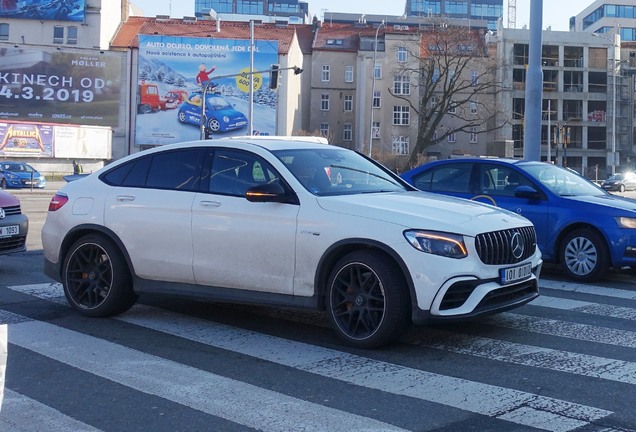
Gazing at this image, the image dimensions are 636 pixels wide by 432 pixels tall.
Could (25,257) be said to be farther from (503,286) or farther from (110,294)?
(503,286)

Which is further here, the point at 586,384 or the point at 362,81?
the point at 362,81

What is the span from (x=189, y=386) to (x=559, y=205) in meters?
6.56

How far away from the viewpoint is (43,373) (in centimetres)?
569

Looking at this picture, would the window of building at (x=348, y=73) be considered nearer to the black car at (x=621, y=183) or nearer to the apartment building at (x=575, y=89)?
the apartment building at (x=575, y=89)

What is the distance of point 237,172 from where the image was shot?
7.17m

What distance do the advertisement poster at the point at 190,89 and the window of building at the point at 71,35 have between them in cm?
620

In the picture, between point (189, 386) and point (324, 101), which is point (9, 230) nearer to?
point (189, 386)

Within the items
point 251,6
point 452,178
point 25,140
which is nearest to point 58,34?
point 25,140

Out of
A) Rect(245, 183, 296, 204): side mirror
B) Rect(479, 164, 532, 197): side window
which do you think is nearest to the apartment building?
Rect(479, 164, 532, 197): side window

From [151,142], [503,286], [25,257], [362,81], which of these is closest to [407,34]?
[362,81]

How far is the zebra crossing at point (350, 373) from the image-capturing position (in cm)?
471

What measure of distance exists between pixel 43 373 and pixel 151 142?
207 feet

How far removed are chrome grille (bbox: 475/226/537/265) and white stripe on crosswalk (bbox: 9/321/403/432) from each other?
6.57 feet

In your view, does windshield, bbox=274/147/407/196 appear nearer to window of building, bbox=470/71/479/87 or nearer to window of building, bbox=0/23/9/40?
window of building, bbox=470/71/479/87
